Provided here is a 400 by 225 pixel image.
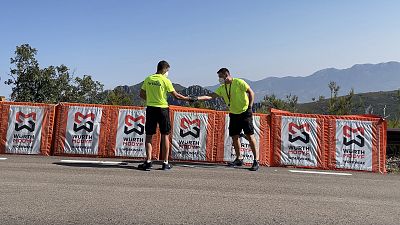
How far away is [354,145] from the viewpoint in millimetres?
8000

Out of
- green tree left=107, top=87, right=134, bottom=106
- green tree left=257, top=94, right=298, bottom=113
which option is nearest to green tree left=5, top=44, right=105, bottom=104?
green tree left=107, top=87, right=134, bottom=106

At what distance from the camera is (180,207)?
4.23 metres

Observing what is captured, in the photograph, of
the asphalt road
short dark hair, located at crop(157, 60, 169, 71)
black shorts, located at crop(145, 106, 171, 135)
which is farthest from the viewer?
short dark hair, located at crop(157, 60, 169, 71)

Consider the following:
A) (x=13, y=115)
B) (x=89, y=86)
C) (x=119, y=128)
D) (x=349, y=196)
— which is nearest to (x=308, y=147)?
(x=349, y=196)

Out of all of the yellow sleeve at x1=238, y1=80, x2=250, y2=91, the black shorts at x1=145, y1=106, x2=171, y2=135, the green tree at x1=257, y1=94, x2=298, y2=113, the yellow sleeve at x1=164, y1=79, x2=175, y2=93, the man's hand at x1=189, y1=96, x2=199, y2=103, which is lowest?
the black shorts at x1=145, y1=106, x2=171, y2=135

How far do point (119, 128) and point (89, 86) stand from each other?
81.2 ft

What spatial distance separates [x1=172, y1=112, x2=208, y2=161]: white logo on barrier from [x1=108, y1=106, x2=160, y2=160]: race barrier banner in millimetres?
436

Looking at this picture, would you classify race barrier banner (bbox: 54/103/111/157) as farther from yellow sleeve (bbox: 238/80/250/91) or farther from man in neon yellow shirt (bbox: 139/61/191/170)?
yellow sleeve (bbox: 238/80/250/91)

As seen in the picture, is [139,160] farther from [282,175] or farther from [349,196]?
Answer: [349,196]

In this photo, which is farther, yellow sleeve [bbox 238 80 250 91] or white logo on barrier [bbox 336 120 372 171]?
white logo on barrier [bbox 336 120 372 171]

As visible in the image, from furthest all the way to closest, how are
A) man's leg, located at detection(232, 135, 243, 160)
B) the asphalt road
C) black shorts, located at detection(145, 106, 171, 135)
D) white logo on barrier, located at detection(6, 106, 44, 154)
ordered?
white logo on barrier, located at detection(6, 106, 44, 154) → man's leg, located at detection(232, 135, 243, 160) → black shorts, located at detection(145, 106, 171, 135) → the asphalt road

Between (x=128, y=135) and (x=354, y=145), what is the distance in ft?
16.0

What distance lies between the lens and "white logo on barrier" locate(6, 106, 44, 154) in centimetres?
829

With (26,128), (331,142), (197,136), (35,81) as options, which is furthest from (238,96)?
(35,81)
